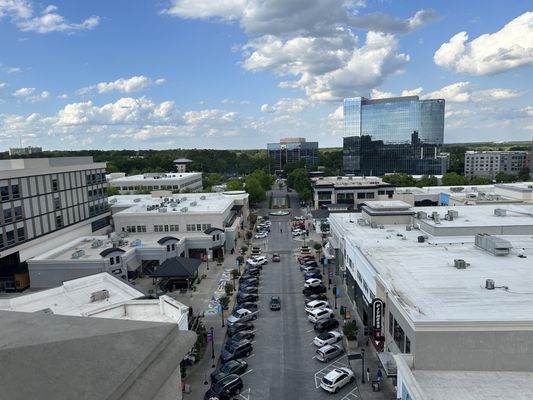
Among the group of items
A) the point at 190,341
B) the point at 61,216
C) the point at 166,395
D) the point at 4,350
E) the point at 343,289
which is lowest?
the point at 343,289

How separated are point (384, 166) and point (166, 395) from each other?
150 meters

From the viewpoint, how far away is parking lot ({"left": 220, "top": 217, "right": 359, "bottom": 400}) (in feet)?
80.3

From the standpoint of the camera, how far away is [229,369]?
26.5m

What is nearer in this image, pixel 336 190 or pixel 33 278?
pixel 33 278

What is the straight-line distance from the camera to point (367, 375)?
25625mm

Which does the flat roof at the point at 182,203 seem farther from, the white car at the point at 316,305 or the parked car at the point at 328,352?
the parked car at the point at 328,352

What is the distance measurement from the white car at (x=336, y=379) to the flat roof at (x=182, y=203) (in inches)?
1424

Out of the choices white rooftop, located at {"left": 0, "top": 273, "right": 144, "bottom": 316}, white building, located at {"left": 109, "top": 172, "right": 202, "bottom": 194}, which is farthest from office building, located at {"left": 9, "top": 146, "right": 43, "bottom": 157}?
white rooftop, located at {"left": 0, "top": 273, "right": 144, "bottom": 316}

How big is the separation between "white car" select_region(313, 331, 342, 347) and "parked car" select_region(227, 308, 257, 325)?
6.85 metres

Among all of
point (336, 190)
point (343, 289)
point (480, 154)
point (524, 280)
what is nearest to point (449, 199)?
point (336, 190)

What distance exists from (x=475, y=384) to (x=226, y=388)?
13.4m

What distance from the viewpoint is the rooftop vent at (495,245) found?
29422 mm

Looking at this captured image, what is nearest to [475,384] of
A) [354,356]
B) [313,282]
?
[354,356]

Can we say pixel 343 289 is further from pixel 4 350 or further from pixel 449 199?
pixel 4 350
